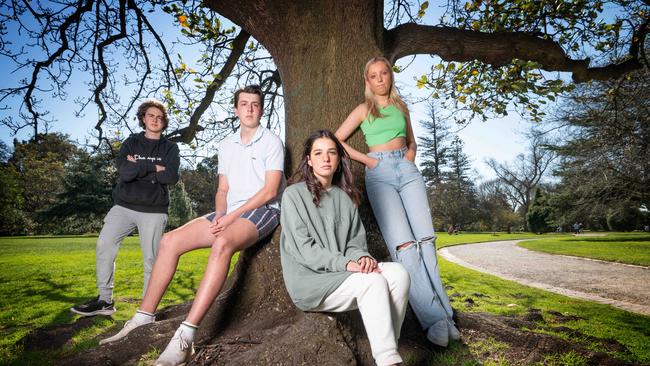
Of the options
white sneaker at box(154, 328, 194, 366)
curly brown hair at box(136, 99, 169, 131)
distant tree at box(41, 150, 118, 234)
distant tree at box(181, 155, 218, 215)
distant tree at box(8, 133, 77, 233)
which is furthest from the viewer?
distant tree at box(181, 155, 218, 215)

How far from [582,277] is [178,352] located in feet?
33.0

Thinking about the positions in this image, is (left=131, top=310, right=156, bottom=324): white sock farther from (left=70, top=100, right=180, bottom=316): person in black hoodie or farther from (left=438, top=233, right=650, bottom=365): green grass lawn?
(left=438, top=233, right=650, bottom=365): green grass lawn

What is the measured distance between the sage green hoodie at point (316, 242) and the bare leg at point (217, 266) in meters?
0.44

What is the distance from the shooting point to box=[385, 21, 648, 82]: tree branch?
416 cm

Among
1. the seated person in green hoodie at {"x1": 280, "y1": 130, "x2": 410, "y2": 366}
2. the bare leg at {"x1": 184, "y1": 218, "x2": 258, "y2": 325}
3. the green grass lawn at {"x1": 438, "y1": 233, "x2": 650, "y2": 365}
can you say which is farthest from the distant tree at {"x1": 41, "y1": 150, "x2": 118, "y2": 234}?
the seated person in green hoodie at {"x1": 280, "y1": 130, "x2": 410, "y2": 366}

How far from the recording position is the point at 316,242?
7.68 ft

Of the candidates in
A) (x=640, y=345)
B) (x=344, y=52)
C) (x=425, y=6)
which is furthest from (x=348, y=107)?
(x=640, y=345)

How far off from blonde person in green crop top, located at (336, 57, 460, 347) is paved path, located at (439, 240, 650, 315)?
15.3 feet

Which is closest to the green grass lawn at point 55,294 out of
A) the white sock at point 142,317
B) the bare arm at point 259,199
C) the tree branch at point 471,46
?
the white sock at point 142,317

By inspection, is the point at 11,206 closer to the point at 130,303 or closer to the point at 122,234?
the point at 130,303

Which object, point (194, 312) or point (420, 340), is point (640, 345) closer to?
point (420, 340)

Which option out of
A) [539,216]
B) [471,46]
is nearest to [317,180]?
[471,46]

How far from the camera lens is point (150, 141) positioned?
4.20 m

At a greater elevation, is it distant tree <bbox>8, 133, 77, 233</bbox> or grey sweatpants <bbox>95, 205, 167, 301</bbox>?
distant tree <bbox>8, 133, 77, 233</bbox>
